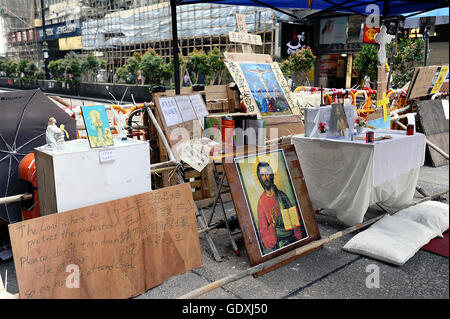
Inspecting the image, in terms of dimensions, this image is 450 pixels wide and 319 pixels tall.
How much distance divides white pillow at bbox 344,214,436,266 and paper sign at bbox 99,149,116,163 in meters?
2.44

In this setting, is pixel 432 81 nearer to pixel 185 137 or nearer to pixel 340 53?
pixel 185 137

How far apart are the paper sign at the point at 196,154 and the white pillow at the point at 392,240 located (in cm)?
169

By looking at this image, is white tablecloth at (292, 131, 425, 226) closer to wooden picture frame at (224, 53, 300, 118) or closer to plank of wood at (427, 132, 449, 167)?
wooden picture frame at (224, 53, 300, 118)

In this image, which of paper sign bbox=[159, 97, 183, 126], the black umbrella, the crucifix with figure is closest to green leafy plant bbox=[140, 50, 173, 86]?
paper sign bbox=[159, 97, 183, 126]

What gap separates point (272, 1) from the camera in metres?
6.27

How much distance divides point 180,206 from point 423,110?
20.5 feet

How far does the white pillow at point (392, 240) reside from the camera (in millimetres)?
3512

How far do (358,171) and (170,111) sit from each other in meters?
2.40

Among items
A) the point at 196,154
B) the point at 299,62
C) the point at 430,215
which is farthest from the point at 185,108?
the point at 299,62

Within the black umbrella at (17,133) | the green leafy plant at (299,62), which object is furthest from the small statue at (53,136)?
the green leafy plant at (299,62)

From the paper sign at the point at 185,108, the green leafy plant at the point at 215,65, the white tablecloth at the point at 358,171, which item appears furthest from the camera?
the green leafy plant at the point at 215,65

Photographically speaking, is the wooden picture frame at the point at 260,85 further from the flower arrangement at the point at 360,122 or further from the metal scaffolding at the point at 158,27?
the metal scaffolding at the point at 158,27

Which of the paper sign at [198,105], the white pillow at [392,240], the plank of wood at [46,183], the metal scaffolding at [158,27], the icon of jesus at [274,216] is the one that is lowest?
the white pillow at [392,240]

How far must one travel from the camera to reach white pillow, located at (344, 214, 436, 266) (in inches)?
138
